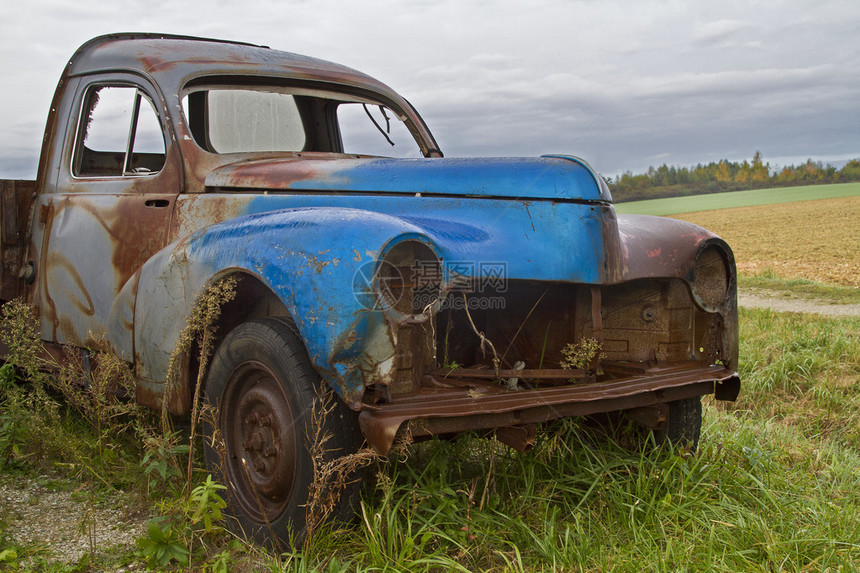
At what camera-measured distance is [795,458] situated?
3.68 metres

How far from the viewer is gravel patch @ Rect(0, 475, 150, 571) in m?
2.64

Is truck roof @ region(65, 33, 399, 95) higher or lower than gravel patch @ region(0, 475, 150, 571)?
higher

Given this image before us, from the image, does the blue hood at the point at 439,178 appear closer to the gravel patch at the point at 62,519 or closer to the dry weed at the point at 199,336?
the dry weed at the point at 199,336

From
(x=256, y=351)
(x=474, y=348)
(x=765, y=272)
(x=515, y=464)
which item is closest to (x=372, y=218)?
(x=256, y=351)

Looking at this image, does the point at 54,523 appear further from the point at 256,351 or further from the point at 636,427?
the point at 636,427

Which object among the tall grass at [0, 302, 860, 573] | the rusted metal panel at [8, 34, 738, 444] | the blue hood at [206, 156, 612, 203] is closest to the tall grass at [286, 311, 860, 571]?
the tall grass at [0, 302, 860, 573]

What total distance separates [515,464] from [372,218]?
3.92 feet

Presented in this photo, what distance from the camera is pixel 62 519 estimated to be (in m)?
2.92

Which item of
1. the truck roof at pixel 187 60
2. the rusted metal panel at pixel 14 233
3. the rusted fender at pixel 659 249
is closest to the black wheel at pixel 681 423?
the rusted fender at pixel 659 249

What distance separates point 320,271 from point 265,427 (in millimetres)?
617

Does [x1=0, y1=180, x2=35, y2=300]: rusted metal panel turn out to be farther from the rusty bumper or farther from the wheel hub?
the rusty bumper

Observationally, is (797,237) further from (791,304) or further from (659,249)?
(659,249)

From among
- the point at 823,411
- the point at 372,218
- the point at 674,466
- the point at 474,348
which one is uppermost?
the point at 372,218

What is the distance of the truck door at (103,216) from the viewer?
3.29m
